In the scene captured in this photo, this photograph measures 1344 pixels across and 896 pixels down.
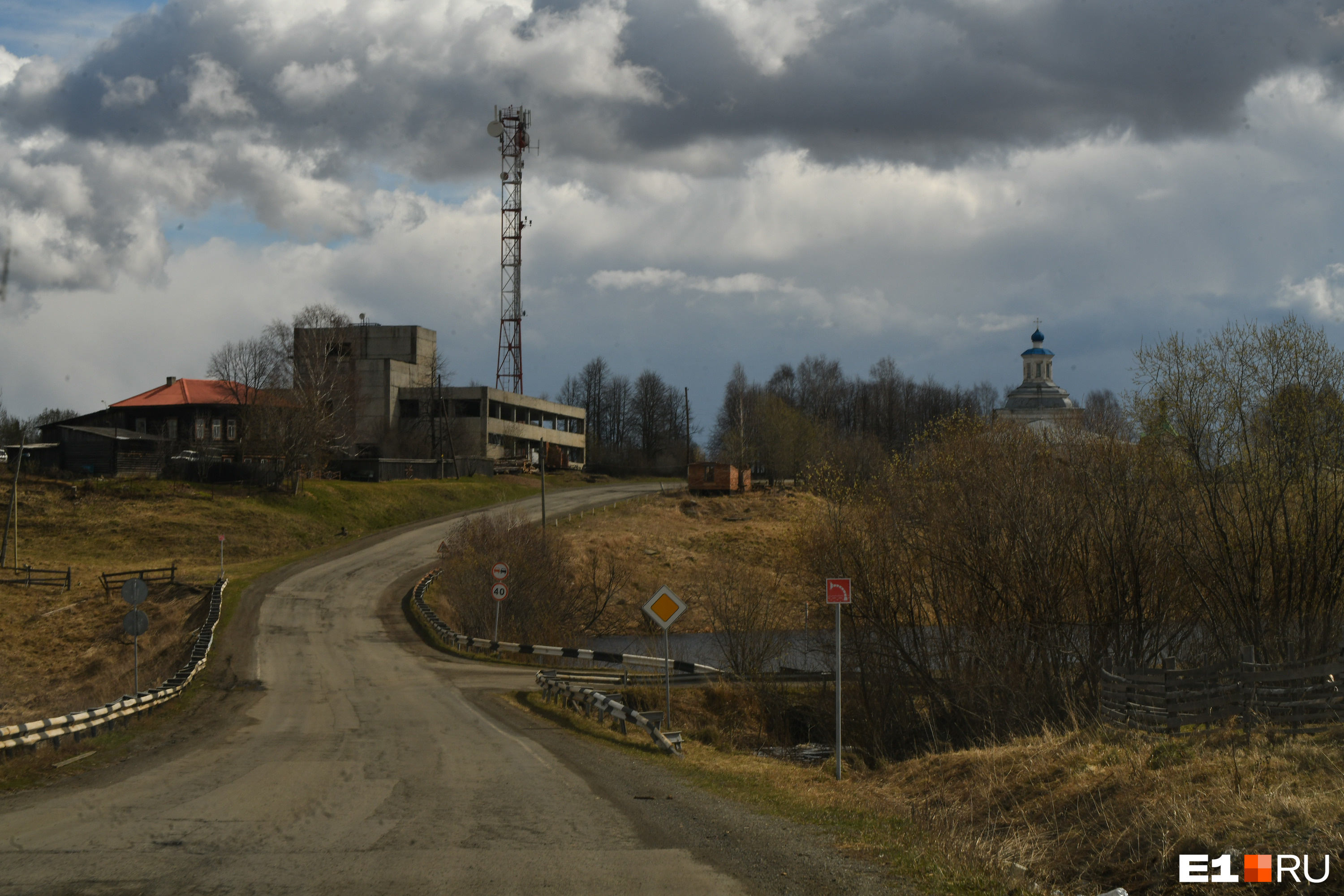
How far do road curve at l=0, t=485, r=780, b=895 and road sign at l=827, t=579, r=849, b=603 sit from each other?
4800 millimetres

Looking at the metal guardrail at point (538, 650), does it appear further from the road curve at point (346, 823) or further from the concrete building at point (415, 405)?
the concrete building at point (415, 405)

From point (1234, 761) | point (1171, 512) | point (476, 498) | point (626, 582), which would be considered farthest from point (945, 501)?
point (476, 498)

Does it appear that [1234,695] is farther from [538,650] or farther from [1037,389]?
[1037,389]

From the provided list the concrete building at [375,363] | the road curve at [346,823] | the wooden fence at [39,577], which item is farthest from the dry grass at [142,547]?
the road curve at [346,823]

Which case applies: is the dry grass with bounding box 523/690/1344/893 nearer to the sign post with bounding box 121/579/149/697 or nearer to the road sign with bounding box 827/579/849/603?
the road sign with bounding box 827/579/849/603

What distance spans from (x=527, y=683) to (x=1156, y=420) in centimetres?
1826

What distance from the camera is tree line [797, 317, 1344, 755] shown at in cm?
2330

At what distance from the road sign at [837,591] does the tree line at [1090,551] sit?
31.2 feet

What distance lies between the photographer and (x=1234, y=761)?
11.3 meters

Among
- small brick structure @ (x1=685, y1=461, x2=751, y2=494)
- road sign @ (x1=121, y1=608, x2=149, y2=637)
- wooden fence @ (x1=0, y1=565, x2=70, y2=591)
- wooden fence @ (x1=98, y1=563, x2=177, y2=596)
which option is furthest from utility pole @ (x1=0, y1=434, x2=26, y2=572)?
small brick structure @ (x1=685, y1=461, x2=751, y2=494)

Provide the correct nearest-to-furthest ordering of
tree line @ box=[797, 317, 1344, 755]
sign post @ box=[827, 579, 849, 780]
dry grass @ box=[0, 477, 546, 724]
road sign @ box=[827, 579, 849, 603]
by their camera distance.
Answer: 1. sign post @ box=[827, 579, 849, 780]
2. road sign @ box=[827, 579, 849, 603]
3. tree line @ box=[797, 317, 1344, 755]
4. dry grass @ box=[0, 477, 546, 724]

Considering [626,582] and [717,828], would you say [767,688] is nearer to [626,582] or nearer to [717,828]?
[717,828]

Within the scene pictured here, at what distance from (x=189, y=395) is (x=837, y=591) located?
77965mm

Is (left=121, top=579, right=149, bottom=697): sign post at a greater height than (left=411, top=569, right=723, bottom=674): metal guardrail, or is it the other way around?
(left=121, top=579, right=149, bottom=697): sign post
